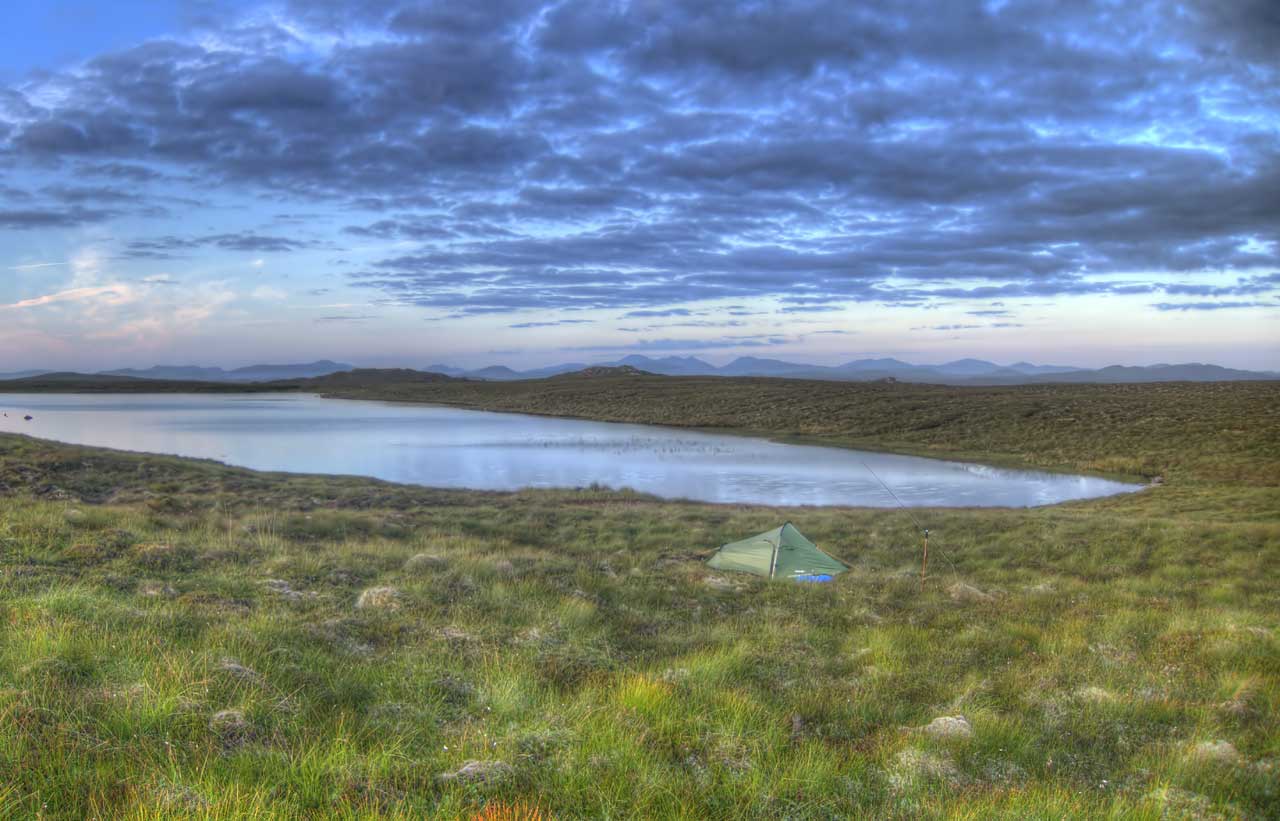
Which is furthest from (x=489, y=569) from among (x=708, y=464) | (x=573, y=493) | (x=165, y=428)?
(x=165, y=428)

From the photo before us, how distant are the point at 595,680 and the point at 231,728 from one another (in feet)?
9.70

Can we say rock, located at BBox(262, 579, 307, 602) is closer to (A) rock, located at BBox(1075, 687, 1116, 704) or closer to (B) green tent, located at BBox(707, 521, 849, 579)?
(A) rock, located at BBox(1075, 687, 1116, 704)

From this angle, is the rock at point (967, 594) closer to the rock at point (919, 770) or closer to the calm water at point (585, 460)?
the rock at point (919, 770)

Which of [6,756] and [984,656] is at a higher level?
[6,756]

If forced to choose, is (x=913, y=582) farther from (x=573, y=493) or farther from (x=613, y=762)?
(x=573, y=493)

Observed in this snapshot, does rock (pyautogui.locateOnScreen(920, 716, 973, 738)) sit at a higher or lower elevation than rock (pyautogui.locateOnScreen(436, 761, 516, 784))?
lower

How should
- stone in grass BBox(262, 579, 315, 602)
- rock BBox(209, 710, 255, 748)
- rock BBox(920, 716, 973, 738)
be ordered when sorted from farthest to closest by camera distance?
stone in grass BBox(262, 579, 315, 602) → rock BBox(920, 716, 973, 738) → rock BBox(209, 710, 255, 748)

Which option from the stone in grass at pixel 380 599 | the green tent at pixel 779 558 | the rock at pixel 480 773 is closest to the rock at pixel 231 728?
the rock at pixel 480 773

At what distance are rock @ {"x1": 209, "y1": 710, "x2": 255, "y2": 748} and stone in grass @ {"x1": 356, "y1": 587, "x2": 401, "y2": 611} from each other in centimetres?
410

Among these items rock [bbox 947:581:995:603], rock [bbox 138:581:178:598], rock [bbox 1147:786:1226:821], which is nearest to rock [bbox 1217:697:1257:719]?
rock [bbox 1147:786:1226:821]

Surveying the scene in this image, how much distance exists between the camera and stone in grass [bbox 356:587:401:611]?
913 centimetres

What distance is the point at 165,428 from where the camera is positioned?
66.9 meters

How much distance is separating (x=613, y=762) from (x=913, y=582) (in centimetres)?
1100

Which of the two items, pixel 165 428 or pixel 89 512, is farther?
pixel 165 428
